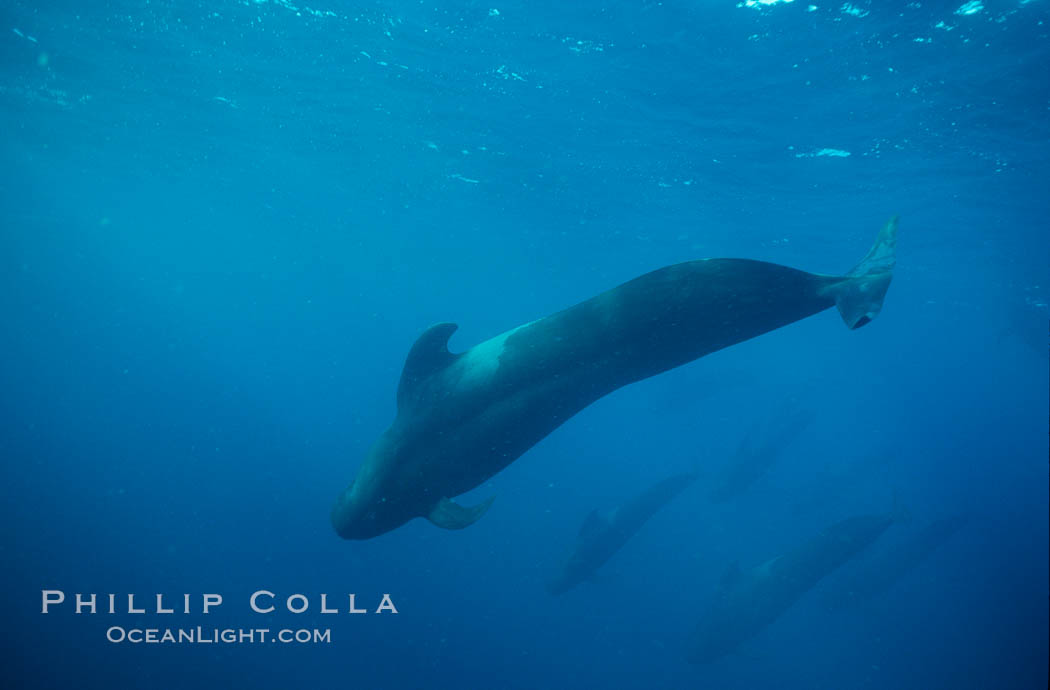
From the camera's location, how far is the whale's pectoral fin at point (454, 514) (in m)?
5.84

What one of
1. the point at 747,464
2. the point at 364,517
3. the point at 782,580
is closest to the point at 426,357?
the point at 364,517

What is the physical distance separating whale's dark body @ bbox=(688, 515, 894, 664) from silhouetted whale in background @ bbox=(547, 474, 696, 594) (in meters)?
2.92

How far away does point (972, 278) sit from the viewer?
116 feet

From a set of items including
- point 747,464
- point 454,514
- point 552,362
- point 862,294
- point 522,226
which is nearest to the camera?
point 862,294

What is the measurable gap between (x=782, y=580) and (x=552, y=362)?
13015 millimetres

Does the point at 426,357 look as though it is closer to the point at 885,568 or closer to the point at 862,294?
the point at 862,294

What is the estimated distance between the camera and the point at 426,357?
605cm

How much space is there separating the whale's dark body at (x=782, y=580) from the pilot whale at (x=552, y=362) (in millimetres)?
11904

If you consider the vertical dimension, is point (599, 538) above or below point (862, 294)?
above

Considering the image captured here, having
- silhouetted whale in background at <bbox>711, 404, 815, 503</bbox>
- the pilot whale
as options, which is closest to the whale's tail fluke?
the pilot whale

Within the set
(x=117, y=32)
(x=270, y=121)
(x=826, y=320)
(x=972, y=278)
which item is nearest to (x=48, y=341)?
(x=270, y=121)

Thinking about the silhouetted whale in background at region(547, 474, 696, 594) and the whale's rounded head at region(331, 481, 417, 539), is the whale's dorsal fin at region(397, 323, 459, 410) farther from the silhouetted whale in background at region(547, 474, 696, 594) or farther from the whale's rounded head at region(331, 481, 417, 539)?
the silhouetted whale in background at region(547, 474, 696, 594)

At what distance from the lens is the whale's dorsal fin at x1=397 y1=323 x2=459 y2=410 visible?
5.84 m

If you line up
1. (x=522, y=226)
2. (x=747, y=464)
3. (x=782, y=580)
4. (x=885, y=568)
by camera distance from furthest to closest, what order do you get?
(x=522, y=226)
(x=747, y=464)
(x=885, y=568)
(x=782, y=580)
